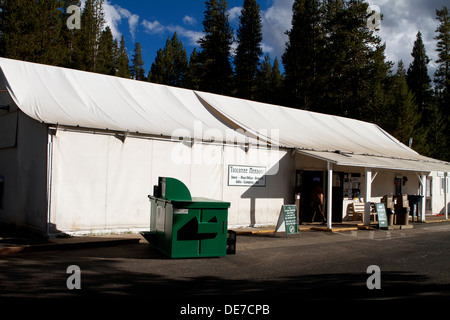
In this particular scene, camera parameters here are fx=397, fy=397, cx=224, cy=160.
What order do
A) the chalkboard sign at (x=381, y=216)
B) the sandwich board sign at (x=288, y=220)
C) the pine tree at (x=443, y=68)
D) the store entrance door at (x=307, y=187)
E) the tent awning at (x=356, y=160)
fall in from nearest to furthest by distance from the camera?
the sandwich board sign at (x=288, y=220), the tent awning at (x=356, y=160), the chalkboard sign at (x=381, y=216), the store entrance door at (x=307, y=187), the pine tree at (x=443, y=68)

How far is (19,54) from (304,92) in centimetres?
2689

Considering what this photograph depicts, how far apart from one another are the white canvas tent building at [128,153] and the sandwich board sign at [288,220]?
193 centimetres

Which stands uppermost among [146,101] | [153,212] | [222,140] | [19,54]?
[19,54]

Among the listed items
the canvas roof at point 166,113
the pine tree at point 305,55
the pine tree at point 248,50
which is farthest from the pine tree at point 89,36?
the canvas roof at point 166,113

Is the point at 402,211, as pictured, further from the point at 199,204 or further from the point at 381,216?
the point at 199,204

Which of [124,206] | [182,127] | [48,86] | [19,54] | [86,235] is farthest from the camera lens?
[19,54]

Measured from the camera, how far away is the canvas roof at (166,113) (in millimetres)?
11992

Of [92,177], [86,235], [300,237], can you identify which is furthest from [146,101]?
[300,237]

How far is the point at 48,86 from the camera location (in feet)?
42.1

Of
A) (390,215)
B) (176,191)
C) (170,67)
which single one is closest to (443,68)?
(170,67)

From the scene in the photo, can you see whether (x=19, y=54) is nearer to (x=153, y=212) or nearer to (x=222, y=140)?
(x=222, y=140)

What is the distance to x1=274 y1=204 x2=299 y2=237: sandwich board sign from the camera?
42.1 ft

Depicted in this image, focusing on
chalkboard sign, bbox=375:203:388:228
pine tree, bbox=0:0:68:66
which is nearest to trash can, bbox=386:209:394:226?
chalkboard sign, bbox=375:203:388:228

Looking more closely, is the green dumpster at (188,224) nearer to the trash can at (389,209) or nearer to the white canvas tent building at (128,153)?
the white canvas tent building at (128,153)
